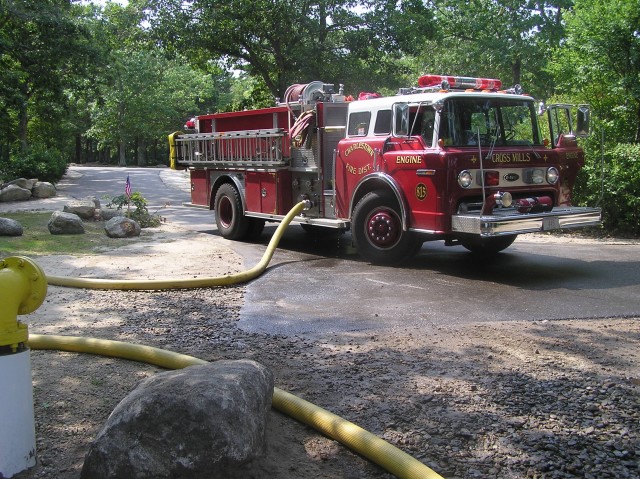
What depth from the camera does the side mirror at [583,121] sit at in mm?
9016

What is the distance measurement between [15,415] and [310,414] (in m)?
1.54

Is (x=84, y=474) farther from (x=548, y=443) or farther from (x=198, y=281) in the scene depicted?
(x=198, y=281)

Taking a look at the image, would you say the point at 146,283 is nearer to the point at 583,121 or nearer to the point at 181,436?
the point at 181,436

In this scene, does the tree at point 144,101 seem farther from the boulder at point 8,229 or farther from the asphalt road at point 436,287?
the asphalt road at point 436,287

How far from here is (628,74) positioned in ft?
40.0

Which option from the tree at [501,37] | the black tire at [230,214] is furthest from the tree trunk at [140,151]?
the black tire at [230,214]

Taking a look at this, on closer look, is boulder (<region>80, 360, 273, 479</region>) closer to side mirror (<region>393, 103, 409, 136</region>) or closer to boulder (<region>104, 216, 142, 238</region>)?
side mirror (<region>393, 103, 409, 136</region>)

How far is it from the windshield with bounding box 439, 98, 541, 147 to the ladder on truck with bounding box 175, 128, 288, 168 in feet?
9.99

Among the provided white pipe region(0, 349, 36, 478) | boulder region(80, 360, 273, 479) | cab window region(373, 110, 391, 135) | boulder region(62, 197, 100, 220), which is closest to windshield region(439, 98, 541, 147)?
cab window region(373, 110, 391, 135)

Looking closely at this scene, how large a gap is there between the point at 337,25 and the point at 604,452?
19241 millimetres

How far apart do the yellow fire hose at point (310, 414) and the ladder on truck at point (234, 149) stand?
5.91 m

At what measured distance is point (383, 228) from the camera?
906 centimetres

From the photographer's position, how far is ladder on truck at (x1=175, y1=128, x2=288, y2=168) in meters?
10.7

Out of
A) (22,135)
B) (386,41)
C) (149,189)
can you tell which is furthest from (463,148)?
(22,135)
